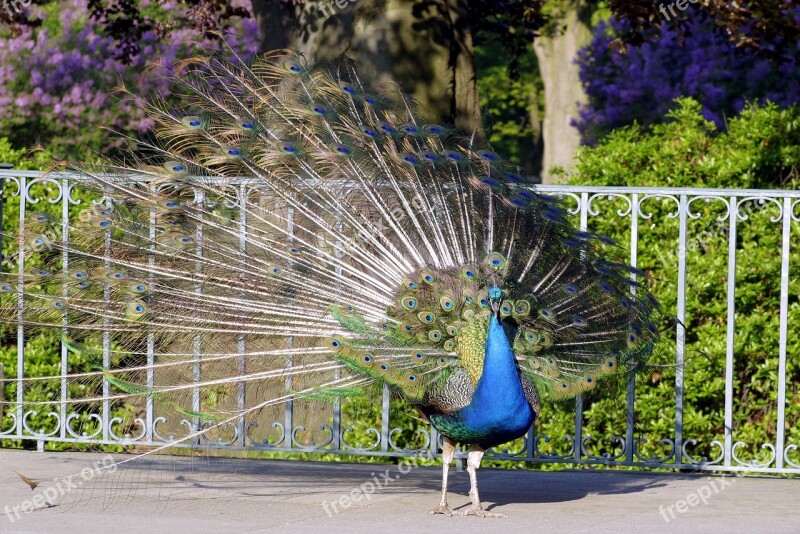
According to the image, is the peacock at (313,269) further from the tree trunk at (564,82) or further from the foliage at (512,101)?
the foliage at (512,101)

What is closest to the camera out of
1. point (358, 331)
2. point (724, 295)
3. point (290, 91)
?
point (358, 331)

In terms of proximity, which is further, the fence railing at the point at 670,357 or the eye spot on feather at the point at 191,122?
the fence railing at the point at 670,357

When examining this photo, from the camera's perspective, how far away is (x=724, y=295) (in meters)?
8.45

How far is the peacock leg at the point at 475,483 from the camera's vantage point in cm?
655

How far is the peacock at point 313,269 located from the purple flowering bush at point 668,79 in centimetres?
1268

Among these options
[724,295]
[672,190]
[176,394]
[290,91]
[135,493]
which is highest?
[290,91]

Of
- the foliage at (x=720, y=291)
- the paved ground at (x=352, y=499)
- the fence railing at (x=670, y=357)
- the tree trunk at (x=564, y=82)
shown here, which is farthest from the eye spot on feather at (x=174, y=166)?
the tree trunk at (x=564, y=82)

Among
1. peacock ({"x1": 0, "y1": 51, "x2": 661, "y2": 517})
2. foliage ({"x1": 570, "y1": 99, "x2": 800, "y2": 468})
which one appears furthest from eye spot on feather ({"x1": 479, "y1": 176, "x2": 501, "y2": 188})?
foliage ({"x1": 570, "y1": 99, "x2": 800, "y2": 468})

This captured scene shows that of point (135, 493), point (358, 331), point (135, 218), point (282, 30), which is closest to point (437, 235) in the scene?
point (358, 331)

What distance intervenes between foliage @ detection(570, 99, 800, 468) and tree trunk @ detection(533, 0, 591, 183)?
14350mm

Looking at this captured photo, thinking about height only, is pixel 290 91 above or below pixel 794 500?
above

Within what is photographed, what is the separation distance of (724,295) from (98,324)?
4100 mm

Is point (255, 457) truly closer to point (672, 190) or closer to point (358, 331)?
point (358, 331)

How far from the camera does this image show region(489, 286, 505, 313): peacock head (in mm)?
6043
